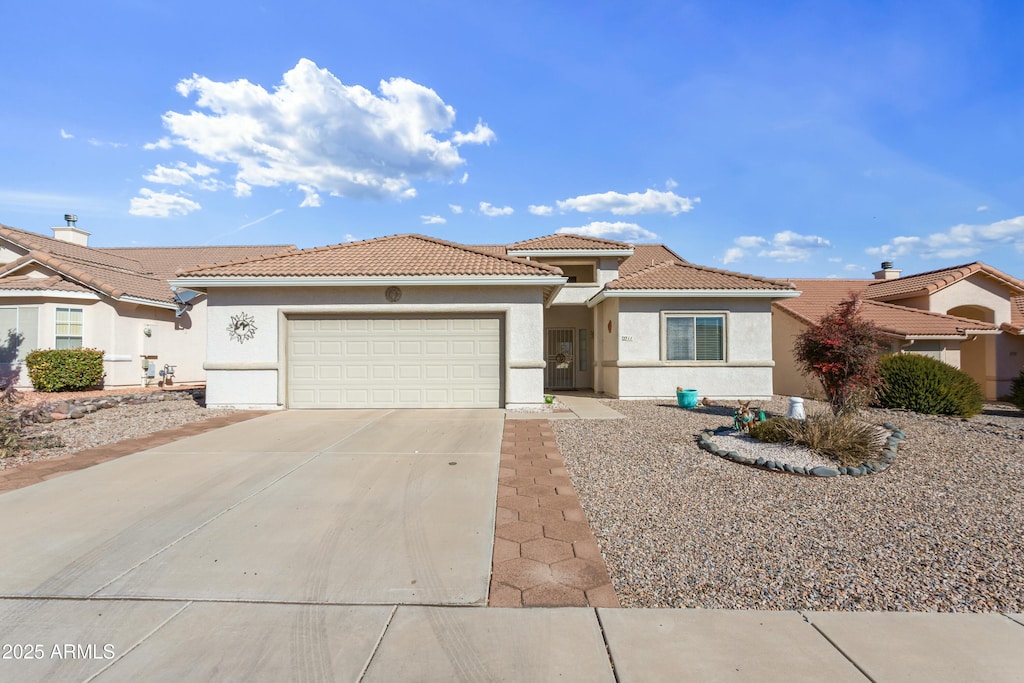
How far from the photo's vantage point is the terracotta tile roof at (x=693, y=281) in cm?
1399

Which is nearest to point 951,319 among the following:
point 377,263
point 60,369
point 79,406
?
point 377,263

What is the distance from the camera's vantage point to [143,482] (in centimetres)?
571

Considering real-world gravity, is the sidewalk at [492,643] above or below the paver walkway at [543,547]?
below

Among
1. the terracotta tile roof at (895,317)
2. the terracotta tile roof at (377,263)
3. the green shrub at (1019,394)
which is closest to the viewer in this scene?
the terracotta tile roof at (377,263)

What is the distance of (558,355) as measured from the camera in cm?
1789

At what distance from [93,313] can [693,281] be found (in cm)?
1838

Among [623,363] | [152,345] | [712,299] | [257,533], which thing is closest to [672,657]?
[257,533]

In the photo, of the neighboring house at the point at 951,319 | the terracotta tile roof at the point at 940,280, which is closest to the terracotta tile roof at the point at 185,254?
the neighboring house at the point at 951,319

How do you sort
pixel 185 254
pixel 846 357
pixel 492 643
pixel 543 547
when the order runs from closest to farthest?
pixel 492 643
pixel 543 547
pixel 846 357
pixel 185 254

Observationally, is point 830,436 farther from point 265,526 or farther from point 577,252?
point 577,252

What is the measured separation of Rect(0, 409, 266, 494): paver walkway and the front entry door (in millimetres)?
10767

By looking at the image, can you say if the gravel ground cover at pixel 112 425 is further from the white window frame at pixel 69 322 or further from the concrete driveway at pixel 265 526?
the white window frame at pixel 69 322

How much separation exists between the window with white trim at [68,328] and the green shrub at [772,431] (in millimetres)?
19021

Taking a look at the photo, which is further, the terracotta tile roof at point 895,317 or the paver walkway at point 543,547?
the terracotta tile roof at point 895,317
